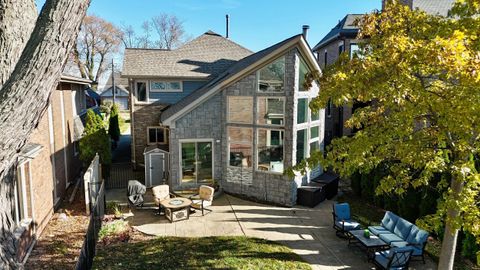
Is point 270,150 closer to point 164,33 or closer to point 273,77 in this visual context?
point 273,77

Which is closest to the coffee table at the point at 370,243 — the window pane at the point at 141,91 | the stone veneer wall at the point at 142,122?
the stone veneer wall at the point at 142,122

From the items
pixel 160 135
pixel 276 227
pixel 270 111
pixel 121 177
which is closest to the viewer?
pixel 276 227

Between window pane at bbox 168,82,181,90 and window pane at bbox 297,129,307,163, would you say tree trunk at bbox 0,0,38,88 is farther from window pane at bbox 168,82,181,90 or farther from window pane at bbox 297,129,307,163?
window pane at bbox 168,82,181,90

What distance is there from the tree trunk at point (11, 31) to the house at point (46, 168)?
2.50 meters

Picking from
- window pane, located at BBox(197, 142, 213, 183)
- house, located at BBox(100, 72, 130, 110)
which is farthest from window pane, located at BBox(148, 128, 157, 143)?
house, located at BBox(100, 72, 130, 110)

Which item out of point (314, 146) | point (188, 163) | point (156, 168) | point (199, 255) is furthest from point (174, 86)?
point (199, 255)

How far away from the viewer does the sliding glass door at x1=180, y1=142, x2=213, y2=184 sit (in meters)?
15.6

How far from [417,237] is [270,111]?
749 centimetres

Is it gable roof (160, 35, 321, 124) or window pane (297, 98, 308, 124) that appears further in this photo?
window pane (297, 98, 308, 124)

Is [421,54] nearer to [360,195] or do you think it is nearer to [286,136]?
[286,136]

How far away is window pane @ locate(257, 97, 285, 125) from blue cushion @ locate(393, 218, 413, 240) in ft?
20.2

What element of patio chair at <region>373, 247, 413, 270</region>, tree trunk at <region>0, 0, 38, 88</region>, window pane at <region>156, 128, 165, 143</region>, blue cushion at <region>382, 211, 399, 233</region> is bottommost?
patio chair at <region>373, 247, 413, 270</region>

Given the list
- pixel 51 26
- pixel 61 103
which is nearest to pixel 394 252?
pixel 51 26

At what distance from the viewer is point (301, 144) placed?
15094 millimetres
